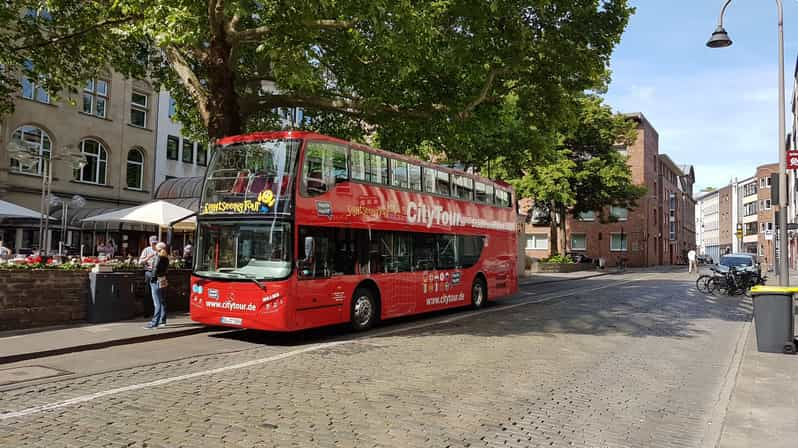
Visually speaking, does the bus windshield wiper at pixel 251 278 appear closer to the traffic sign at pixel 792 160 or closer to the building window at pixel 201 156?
the traffic sign at pixel 792 160

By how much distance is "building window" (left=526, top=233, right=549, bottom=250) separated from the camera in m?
62.4

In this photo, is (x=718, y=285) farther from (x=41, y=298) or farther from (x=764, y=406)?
(x=41, y=298)

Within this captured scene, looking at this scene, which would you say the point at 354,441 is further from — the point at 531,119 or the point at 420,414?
the point at 531,119

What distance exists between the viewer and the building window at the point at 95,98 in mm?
30547

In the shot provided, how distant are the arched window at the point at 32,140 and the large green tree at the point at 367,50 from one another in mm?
12457

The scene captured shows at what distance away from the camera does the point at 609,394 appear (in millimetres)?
6992

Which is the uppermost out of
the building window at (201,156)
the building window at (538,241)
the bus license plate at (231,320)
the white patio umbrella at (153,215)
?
the building window at (201,156)

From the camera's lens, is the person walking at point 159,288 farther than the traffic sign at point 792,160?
No

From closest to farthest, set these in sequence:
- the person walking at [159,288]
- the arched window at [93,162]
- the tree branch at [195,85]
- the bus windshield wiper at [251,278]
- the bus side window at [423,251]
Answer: the bus windshield wiper at [251,278], the person walking at [159,288], the bus side window at [423,251], the tree branch at [195,85], the arched window at [93,162]

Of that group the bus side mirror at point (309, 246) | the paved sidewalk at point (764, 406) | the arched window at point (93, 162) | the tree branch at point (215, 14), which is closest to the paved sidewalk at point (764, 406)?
the paved sidewalk at point (764, 406)

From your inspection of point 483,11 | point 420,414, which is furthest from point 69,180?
point 420,414

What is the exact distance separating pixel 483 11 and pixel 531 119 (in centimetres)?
494

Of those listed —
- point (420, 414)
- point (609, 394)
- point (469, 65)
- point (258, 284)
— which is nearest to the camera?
point (420, 414)

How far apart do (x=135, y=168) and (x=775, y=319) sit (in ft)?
108
